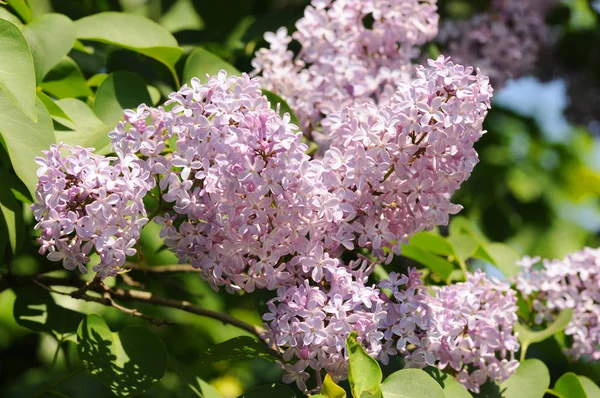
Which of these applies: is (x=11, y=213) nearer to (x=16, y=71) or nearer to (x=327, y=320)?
(x=16, y=71)

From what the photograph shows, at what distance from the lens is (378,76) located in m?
2.07

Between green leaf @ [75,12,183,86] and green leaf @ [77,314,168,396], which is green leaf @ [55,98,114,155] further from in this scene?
green leaf @ [77,314,168,396]

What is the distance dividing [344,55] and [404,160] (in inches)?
26.4

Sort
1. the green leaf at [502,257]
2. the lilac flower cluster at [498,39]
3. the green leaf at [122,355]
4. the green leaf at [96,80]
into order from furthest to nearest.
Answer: the lilac flower cluster at [498,39]
the green leaf at [502,257]
the green leaf at [96,80]
the green leaf at [122,355]

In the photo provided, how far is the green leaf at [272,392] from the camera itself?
1.59 m

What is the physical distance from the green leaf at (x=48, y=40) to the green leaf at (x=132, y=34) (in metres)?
0.12

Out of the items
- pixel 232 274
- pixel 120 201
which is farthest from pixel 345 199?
pixel 120 201

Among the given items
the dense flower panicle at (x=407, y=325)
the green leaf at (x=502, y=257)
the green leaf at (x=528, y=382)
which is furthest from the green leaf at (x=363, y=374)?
the green leaf at (x=502, y=257)

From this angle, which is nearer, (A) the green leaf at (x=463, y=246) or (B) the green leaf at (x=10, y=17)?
Answer: (B) the green leaf at (x=10, y=17)

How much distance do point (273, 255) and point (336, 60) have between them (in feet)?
2.40

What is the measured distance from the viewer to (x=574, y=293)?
211cm

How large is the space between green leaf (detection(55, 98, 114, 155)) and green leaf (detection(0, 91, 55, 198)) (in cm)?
12

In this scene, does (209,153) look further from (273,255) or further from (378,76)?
(378,76)

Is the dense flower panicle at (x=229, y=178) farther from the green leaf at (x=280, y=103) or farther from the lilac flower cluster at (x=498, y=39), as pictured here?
the lilac flower cluster at (x=498, y=39)
